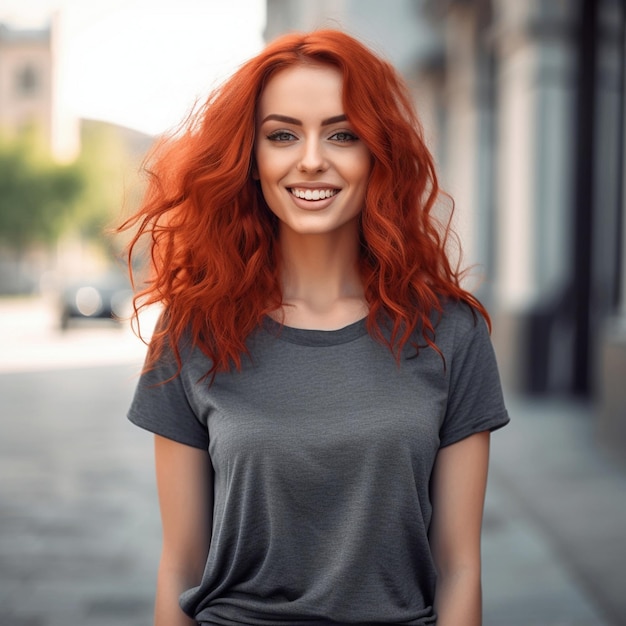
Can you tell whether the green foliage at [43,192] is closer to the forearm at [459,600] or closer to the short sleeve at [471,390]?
the short sleeve at [471,390]

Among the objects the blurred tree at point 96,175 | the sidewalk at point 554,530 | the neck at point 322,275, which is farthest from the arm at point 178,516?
the blurred tree at point 96,175

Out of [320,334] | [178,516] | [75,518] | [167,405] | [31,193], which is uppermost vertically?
[31,193]

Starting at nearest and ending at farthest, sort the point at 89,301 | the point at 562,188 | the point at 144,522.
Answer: the point at 144,522, the point at 562,188, the point at 89,301

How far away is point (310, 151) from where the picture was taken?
1850 mm

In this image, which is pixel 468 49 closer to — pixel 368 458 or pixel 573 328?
pixel 573 328

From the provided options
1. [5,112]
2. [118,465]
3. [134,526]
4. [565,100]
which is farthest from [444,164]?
[5,112]

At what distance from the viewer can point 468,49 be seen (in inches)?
539

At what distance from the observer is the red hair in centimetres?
190

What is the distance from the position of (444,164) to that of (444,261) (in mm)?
15622

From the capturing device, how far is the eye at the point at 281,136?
6.27ft

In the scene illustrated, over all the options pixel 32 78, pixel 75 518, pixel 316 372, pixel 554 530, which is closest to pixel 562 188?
pixel 554 530

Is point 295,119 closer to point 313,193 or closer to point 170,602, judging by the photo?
point 313,193

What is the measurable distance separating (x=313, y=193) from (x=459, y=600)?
2.74 feet

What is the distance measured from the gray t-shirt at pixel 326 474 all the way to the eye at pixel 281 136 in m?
0.42
